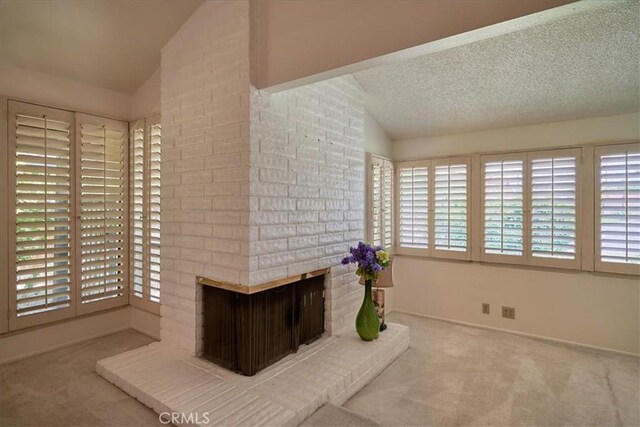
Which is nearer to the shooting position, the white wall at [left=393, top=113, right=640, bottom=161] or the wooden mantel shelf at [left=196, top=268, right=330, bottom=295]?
the wooden mantel shelf at [left=196, top=268, right=330, bottom=295]

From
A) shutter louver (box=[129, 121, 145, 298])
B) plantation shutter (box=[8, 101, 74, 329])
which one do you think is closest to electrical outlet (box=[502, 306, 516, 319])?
shutter louver (box=[129, 121, 145, 298])

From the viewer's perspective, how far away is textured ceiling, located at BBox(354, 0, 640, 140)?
7.38 ft

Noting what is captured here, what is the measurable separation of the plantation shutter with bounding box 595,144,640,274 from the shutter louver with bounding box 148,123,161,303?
3.91 metres

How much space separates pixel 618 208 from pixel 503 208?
0.89m

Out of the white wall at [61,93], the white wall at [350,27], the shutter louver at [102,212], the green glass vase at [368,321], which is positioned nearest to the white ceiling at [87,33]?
the white wall at [61,93]

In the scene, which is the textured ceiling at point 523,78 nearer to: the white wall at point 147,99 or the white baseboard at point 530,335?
the white wall at point 147,99

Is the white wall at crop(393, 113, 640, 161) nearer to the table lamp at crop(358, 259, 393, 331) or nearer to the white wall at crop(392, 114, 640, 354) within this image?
the white wall at crop(392, 114, 640, 354)

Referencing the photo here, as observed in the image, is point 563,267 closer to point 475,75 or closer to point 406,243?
point 406,243

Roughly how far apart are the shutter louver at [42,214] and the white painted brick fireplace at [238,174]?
0.93 m

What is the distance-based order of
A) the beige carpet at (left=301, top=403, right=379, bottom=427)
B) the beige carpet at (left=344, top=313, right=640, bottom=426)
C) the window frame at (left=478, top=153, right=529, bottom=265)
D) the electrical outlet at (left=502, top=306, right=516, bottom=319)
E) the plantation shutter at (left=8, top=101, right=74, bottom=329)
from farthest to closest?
the electrical outlet at (left=502, top=306, right=516, bottom=319)
the window frame at (left=478, top=153, right=529, bottom=265)
the plantation shutter at (left=8, top=101, right=74, bottom=329)
the beige carpet at (left=344, top=313, right=640, bottom=426)
the beige carpet at (left=301, top=403, right=379, bottom=427)

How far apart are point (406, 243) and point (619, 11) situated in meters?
2.71

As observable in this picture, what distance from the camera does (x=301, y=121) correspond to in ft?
8.50

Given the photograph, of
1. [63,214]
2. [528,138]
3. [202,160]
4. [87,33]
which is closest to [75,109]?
[87,33]

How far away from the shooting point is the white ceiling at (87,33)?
2.38m
